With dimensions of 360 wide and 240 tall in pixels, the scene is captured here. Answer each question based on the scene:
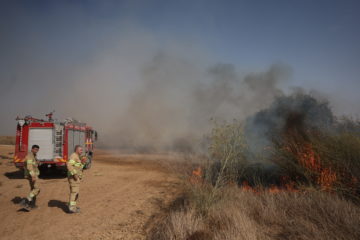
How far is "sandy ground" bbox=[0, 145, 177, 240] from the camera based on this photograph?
553cm

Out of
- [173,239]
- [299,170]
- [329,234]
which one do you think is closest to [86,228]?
[173,239]

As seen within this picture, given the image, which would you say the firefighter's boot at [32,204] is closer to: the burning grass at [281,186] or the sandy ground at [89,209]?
the sandy ground at [89,209]

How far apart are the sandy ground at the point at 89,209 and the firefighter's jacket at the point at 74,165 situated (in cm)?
122

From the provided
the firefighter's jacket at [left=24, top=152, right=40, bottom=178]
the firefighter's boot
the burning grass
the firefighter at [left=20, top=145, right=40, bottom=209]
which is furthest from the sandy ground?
the firefighter's jacket at [left=24, top=152, right=40, bottom=178]

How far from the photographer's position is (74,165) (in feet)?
22.0

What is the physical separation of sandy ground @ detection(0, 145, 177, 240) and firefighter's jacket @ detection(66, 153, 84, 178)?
122 centimetres

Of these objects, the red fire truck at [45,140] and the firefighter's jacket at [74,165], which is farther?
the red fire truck at [45,140]

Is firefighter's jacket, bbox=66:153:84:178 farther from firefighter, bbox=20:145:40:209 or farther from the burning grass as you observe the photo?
the burning grass

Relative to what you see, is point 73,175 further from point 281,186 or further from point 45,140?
point 281,186

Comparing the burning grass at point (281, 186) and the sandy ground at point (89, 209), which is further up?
the burning grass at point (281, 186)

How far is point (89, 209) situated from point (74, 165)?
5.21ft

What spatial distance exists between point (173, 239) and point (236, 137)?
2.82 m

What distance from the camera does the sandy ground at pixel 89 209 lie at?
18.1 ft

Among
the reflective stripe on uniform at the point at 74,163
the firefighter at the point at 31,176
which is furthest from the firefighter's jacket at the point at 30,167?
the reflective stripe on uniform at the point at 74,163
